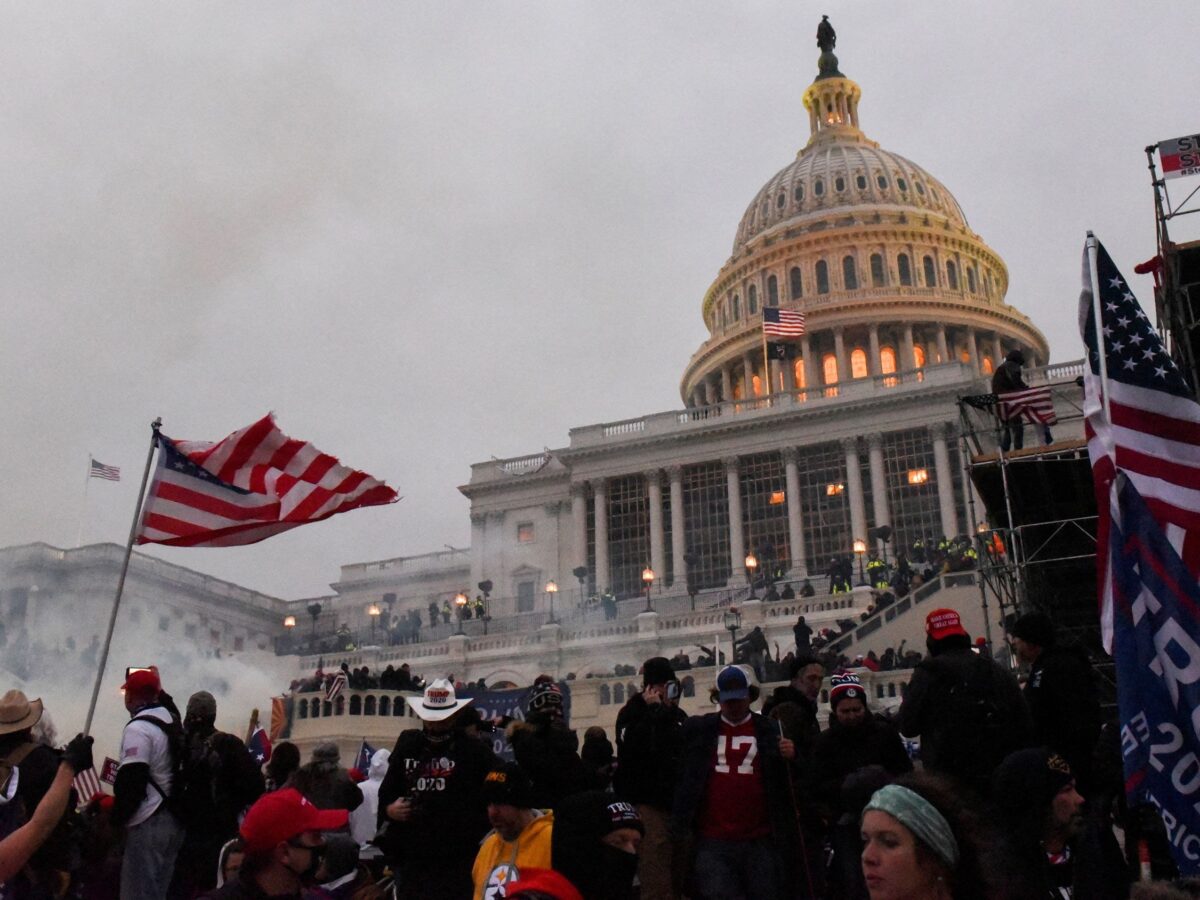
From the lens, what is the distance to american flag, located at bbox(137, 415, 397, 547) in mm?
13484

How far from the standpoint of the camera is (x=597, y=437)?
216 ft

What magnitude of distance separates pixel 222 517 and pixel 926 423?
49539mm

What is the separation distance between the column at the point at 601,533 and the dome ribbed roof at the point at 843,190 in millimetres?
33953

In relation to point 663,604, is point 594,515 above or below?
above

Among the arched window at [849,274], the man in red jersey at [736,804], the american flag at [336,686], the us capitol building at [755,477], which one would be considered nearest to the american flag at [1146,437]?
the man in red jersey at [736,804]

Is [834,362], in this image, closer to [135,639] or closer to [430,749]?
[135,639]

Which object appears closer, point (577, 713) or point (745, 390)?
point (577, 713)

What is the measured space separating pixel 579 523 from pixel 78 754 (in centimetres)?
5821

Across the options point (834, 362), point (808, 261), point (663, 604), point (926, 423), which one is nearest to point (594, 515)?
point (663, 604)

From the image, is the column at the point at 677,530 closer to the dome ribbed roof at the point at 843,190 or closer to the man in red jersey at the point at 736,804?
the dome ribbed roof at the point at 843,190

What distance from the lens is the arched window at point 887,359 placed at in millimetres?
78700

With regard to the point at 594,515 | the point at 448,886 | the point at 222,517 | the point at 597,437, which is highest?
the point at 597,437

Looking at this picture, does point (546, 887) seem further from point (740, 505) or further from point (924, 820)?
point (740, 505)

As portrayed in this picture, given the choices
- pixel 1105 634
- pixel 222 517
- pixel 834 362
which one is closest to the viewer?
pixel 1105 634
